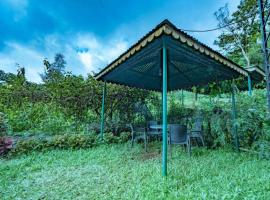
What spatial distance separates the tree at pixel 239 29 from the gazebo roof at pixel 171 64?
10.1 m

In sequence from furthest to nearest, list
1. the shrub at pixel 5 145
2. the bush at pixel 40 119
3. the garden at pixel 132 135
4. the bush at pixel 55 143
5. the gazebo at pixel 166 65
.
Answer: the bush at pixel 40 119
the bush at pixel 55 143
the shrub at pixel 5 145
the gazebo at pixel 166 65
the garden at pixel 132 135

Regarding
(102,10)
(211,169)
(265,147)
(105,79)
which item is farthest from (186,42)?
(102,10)

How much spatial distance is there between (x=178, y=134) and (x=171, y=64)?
2.21m

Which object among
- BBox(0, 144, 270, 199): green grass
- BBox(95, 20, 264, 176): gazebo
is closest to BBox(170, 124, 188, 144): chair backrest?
BBox(0, 144, 270, 199): green grass

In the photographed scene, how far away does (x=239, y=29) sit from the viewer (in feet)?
55.9

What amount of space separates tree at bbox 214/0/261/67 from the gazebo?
10103 mm

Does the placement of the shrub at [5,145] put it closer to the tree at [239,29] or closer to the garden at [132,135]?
the garden at [132,135]

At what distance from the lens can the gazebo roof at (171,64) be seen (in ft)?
11.0

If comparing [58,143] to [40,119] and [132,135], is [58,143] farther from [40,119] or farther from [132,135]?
[40,119]

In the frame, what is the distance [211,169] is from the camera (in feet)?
11.6

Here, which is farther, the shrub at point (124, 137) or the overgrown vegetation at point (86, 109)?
the shrub at point (124, 137)

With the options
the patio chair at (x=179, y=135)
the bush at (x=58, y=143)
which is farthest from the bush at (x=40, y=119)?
the patio chair at (x=179, y=135)

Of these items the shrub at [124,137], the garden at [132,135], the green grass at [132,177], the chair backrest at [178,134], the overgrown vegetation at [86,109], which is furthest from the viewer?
the shrub at [124,137]

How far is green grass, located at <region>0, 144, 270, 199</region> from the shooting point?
262cm
